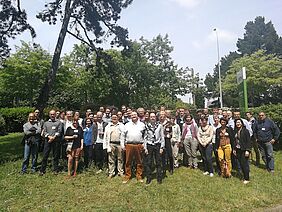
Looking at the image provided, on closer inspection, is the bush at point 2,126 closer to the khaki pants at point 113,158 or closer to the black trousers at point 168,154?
the khaki pants at point 113,158

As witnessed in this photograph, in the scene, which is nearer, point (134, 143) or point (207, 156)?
point (134, 143)

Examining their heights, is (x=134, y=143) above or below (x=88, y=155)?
above

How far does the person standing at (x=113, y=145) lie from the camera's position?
26.9 ft

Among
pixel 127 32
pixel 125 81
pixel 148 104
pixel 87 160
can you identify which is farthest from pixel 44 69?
pixel 87 160

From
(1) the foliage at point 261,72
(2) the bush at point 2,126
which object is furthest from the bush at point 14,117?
(1) the foliage at point 261,72

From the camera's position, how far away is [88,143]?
8.70m

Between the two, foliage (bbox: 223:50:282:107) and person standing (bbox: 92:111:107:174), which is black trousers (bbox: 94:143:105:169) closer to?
person standing (bbox: 92:111:107:174)

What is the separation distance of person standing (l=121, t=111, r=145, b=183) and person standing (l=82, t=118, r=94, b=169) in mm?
1261

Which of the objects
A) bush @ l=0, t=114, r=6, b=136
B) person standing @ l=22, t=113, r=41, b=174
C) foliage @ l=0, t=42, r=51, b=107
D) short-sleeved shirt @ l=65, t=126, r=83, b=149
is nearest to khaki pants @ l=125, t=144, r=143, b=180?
short-sleeved shirt @ l=65, t=126, r=83, b=149

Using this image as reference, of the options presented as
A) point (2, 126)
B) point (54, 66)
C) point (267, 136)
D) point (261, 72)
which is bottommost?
point (267, 136)

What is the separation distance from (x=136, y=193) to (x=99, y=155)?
2239 millimetres

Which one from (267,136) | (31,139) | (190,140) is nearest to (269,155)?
(267,136)

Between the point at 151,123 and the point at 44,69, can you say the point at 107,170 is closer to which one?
the point at 151,123

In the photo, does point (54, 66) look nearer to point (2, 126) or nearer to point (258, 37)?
point (2, 126)
